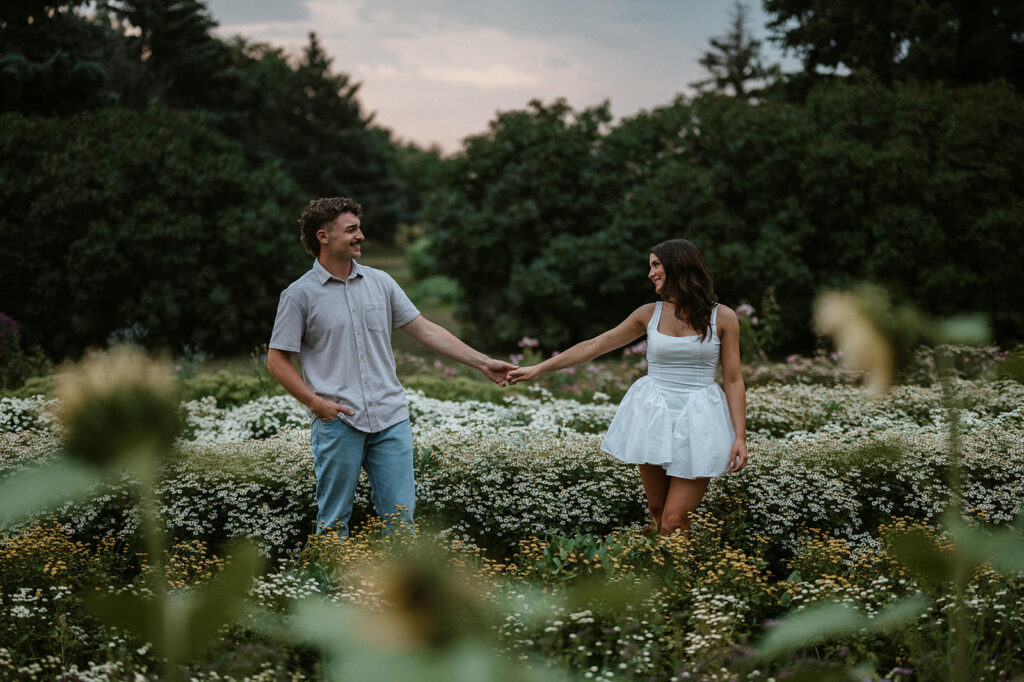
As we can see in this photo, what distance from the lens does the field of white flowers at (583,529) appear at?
299 cm

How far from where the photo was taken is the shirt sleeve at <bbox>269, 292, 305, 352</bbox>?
12.3ft

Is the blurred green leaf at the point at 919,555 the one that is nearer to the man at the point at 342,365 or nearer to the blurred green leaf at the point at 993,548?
the blurred green leaf at the point at 993,548

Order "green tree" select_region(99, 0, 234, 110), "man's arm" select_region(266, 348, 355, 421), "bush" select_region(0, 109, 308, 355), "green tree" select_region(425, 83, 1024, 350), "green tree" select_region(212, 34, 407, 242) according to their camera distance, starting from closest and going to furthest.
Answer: "man's arm" select_region(266, 348, 355, 421)
"bush" select_region(0, 109, 308, 355)
"green tree" select_region(425, 83, 1024, 350)
"green tree" select_region(99, 0, 234, 110)
"green tree" select_region(212, 34, 407, 242)

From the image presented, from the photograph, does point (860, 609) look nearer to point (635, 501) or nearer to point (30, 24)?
point (635, 501)

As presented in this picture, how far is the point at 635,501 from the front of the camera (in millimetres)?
4902

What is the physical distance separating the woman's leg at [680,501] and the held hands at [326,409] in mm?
1680

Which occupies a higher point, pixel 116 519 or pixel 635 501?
pixel 635 501

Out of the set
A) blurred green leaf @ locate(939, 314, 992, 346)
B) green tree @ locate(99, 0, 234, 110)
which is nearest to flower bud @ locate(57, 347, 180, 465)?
blurred green leaf @ locate(939, 314, 992, 346)

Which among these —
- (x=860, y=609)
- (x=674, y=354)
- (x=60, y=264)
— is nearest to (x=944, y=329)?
(x=860, y=609)

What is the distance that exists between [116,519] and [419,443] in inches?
77.8

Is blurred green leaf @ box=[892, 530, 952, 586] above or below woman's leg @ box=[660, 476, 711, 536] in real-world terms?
above

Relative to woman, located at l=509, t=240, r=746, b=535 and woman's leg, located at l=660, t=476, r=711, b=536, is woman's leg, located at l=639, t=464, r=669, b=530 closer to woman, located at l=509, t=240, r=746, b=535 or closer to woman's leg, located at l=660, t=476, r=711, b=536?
woman, located at l=509, t=240, r=746, b=535

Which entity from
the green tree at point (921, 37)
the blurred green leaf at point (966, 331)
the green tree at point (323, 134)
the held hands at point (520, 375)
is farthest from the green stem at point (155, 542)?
the green tree at point (323, 134)

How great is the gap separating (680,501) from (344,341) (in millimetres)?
1857
